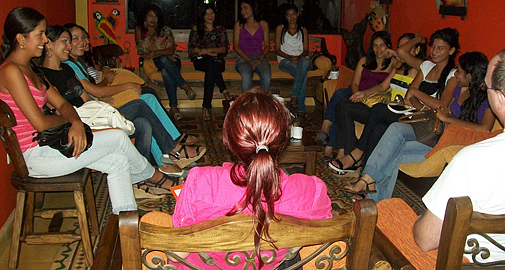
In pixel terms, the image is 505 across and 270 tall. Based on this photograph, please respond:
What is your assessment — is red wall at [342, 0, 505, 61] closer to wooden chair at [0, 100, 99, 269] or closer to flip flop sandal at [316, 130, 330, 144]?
flip flop sandal at [316, 130, 330, 144]

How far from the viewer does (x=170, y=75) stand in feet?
17.2

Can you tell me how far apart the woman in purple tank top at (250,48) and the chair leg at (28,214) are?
332cm

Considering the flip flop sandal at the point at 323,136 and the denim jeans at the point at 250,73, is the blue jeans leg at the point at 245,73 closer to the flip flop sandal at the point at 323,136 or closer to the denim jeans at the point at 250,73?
the denim jeans at the point at 250,73

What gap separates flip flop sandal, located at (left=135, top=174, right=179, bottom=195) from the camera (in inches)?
124

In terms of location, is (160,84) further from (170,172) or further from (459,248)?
(459,248)

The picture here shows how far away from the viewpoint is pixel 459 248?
3.88ft

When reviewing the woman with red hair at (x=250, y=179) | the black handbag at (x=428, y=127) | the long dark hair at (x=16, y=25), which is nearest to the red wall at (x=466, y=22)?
the black handbag at (x=428, y=127)

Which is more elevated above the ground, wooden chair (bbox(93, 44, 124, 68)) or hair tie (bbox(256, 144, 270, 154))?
wooden chair (bbox(93, 44, 124, 68))

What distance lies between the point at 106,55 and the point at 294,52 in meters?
2.22

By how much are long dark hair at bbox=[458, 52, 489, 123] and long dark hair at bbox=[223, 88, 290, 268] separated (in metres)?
2.06

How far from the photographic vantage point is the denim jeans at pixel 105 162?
2279 millimetres

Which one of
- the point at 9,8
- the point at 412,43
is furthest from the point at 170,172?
the point at 412,43

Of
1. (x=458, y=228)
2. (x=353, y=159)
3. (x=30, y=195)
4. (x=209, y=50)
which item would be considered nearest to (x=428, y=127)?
(x=353, y=159)

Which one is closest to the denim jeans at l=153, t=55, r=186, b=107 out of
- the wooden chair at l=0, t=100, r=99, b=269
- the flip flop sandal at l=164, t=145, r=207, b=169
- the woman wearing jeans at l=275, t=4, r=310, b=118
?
the woman wearing jeans at l=275, t=4, r=310, b=118
